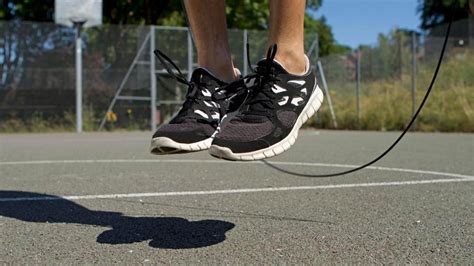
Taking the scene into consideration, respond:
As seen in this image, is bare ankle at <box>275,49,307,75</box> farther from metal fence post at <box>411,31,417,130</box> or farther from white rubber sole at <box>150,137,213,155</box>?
metal fence post at <box>411,31,417,130</box>

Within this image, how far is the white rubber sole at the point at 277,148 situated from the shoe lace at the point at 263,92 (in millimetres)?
108

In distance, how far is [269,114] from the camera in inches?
78.6

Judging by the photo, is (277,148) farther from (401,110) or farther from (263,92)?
(401,110)

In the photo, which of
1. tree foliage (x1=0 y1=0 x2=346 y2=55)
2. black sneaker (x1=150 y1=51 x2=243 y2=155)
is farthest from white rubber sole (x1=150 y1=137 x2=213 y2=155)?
tree foliage (x1=0 y1=0 x2=346 y2=55)

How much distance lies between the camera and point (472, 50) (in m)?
12.3

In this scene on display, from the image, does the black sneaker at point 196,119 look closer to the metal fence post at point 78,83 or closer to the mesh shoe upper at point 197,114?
the mesh shoe upper at point 197,114

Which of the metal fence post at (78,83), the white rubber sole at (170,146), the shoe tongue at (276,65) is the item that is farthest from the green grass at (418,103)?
the white rubber sole at (170,146)

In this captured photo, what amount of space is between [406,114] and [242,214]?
1013 cm

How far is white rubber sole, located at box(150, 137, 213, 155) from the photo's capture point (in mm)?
1837

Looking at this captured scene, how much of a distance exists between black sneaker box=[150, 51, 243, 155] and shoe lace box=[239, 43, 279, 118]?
0.36 feet

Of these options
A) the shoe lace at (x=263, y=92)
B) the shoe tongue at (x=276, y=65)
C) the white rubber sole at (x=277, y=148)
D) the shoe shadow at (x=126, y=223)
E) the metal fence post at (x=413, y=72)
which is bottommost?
the shoe shadow at (x=126, y=223)

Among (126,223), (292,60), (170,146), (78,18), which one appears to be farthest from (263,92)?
(78,18)

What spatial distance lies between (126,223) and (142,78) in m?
10.3

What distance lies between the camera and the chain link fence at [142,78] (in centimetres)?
1177
